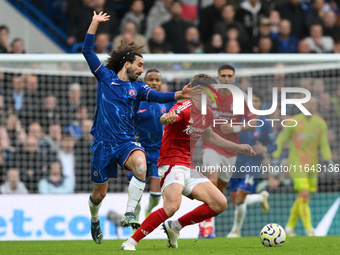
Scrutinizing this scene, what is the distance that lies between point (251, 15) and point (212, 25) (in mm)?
1108

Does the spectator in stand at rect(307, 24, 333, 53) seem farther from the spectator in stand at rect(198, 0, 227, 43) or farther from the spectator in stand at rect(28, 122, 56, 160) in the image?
the spectator in stand at rect(28, 122, 56, 160)

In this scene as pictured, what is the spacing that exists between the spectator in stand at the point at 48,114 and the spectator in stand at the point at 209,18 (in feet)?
13.8

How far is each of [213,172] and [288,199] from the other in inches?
120

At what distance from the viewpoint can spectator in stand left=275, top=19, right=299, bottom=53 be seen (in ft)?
51.3

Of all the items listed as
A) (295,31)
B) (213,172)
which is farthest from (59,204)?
(295,31)

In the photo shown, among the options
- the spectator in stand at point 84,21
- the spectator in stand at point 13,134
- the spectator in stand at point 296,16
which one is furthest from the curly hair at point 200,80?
the spectator in stand at point 296,16

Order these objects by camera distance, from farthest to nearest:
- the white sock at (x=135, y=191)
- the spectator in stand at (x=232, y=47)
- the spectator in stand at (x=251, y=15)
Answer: the spectator in stand at (x=251, y=15) → the spectator in stand at (x=232, y=47) → the white sock at (x=135, y=191)

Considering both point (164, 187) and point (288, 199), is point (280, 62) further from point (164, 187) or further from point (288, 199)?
point (164, 187)

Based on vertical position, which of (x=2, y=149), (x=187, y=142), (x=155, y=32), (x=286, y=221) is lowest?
(x=286, y=221)

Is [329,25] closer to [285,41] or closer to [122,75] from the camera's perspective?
[285,41]

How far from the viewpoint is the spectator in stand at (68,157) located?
12.6m

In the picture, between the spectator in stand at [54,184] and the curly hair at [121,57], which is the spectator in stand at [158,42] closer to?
the spectator in stand at [54,184]

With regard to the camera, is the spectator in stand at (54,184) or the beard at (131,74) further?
the spectator in stand at (54,184)

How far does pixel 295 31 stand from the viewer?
53.3ft
